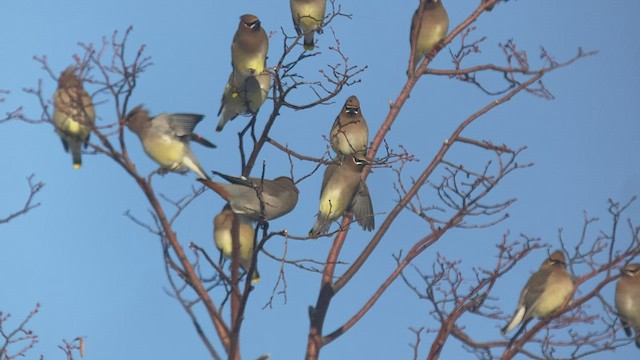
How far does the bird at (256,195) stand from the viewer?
4.89 meters

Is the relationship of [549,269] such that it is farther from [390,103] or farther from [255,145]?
[255,145]

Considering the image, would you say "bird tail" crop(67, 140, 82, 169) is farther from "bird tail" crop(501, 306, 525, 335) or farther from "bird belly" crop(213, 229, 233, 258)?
"bird tail" crop(501, 306, 525, 335)

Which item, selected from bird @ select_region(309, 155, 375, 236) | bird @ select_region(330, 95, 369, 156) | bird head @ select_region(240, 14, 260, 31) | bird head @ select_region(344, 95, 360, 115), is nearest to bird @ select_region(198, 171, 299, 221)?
bird @ select_region(309, 155, 375, 236)

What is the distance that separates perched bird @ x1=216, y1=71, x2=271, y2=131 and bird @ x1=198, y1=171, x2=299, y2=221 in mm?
916

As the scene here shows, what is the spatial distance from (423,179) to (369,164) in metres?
0.55

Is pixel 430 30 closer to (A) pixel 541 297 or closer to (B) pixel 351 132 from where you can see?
(B) pixel 351 132

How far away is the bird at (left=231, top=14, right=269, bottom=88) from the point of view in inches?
253

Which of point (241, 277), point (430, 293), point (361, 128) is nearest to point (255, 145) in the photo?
point (241, 277)

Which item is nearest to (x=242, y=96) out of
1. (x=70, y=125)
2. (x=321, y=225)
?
(x=321, y=225)

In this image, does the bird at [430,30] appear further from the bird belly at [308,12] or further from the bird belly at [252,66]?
the bird belly at [252,66]

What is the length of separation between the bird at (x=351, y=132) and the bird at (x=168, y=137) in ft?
6.09

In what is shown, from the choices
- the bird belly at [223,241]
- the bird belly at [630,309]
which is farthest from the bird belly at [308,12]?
the bird belly at [630,309]

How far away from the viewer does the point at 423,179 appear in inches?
226

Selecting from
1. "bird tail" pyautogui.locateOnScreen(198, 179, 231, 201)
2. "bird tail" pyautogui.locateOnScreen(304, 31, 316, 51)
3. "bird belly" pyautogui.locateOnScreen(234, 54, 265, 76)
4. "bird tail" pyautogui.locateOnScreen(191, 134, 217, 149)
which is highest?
"bird tail" pyautogui.locateOnScreen(304, 31, 316, 51)
